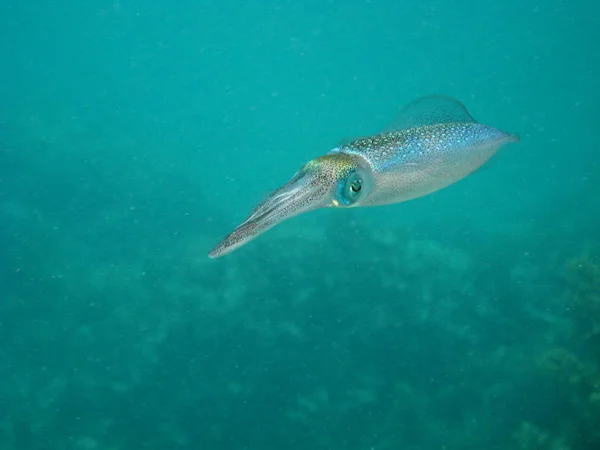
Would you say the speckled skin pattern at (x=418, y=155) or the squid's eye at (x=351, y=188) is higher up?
the speckled skin pattern at (x=418, y=155)

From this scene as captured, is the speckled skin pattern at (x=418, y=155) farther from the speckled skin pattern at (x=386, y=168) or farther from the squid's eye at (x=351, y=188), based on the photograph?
the squid's eye at (x=351, y=188)

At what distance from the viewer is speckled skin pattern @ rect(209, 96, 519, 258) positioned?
6.46ft

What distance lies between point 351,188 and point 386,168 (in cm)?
20

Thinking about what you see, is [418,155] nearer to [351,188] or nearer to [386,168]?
[386,168]

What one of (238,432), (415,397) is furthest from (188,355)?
(415,397)

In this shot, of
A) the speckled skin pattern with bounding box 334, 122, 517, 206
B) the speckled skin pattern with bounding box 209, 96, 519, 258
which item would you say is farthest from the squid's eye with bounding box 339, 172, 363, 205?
the speckled skin pattern with bounding box 334, 122, 517, 206

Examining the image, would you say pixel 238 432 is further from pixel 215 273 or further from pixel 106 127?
pixel 106 127

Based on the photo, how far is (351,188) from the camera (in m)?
2.05

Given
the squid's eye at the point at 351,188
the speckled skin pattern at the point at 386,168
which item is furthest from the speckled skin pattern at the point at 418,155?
the squid's eye at the point at 351,188

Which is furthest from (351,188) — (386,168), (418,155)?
(418,155)

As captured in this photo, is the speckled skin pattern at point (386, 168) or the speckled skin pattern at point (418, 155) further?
the speckled skin pattern at point (418, 155)

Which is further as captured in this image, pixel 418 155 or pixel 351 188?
pixel 418 155

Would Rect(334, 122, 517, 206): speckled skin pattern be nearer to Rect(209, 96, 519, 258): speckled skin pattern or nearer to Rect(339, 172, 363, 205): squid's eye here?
Rect(209, 96, 519, 258): speckled skin pattern

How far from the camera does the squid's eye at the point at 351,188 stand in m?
2.03
